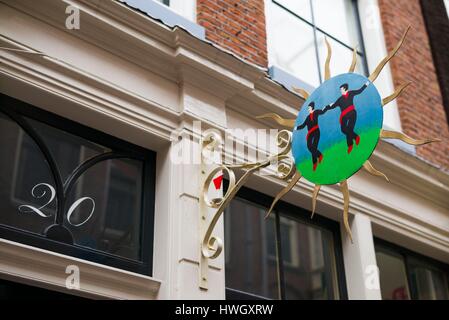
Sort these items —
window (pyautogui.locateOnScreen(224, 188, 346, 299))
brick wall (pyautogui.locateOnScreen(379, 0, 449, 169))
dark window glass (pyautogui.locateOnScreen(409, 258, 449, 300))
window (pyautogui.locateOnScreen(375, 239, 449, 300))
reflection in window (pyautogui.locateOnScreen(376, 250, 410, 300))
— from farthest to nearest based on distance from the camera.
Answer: window (pyautogui.locateOnScreen(224, 188, 346, 299))
brick wall (pyautogui.locateOnScreen(379, 0, 449, 169))
dark window glass (pyautogui.locateOnScreen(409, 258, 449, 300))
reflection in window (pyautogui.locateOnScreen(376, 250, 410, 300))
window (pyautogui.locateOnScreen(375, 239, 449, 300))

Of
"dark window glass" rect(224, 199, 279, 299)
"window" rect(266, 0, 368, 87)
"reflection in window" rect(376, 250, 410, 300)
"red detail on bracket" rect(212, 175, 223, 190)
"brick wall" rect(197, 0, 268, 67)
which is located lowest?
"red detail on bracket" rect(212, 175, 223, 190)

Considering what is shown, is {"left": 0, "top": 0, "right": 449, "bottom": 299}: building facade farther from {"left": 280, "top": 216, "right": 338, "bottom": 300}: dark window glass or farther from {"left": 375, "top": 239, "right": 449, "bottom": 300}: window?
{"left": 280, "top": 216, "right": 338, "bottom": 300}: dark window glass

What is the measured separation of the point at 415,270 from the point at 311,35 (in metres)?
3.23

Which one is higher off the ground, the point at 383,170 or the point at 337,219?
the point at 383,170

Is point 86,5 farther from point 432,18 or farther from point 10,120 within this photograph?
point 432,18

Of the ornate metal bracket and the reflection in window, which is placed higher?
the reflection in window

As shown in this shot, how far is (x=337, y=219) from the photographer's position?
7.15 m

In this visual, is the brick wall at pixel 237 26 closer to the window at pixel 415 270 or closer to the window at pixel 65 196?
the window at pixel 65 196

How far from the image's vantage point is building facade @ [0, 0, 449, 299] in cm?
495

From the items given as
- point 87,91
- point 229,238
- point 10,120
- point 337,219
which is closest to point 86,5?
point 87,91

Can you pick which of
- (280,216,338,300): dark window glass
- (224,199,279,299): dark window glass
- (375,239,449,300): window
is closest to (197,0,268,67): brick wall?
(375,239,449,300): window

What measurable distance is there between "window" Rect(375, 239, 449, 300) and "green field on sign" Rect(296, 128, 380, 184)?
11.4 feet

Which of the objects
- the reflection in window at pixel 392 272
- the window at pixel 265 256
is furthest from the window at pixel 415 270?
the window at pixel 265 256

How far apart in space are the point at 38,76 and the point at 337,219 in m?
3.64
